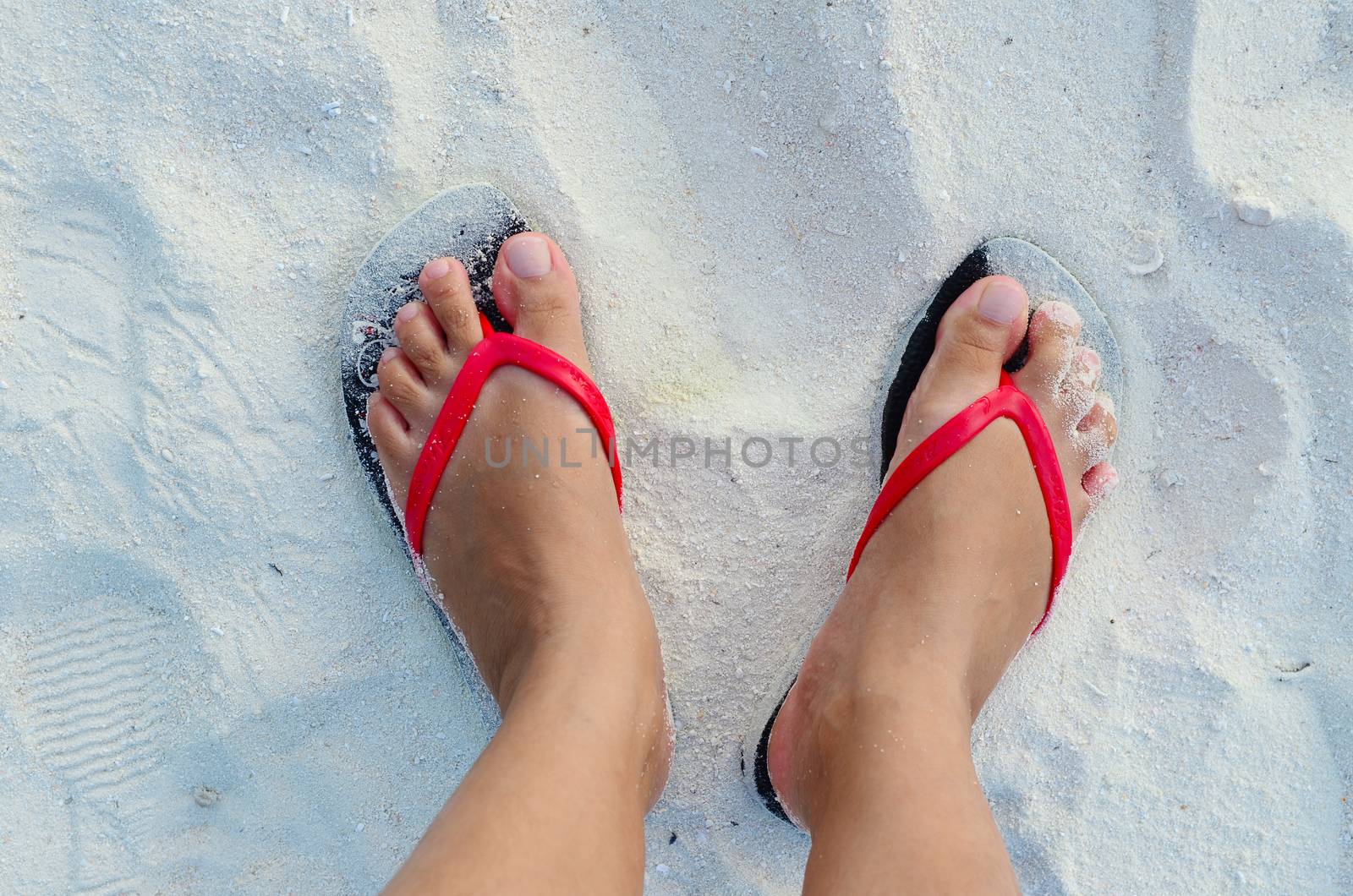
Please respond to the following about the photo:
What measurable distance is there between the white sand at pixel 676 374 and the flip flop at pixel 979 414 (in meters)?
0.04

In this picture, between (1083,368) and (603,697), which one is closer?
(603,697)

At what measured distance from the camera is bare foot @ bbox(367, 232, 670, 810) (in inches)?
49.7

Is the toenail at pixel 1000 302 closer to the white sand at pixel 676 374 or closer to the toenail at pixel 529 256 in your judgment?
the white sand at pixel 676 374

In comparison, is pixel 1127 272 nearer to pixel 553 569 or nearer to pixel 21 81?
pixel 553 569

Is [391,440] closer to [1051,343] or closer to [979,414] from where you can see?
[979,414]

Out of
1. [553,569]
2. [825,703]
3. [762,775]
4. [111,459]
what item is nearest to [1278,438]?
[825,703]

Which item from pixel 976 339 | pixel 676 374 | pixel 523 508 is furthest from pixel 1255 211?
pixel 523 508

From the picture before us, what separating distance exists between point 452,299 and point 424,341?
8cm

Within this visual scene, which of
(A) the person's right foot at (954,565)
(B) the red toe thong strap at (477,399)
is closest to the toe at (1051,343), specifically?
(A) the person's right foot at (954,565)

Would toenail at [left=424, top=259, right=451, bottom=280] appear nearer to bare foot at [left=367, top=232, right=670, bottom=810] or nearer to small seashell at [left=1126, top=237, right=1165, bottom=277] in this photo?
bare foot at [left=367, top=232, right=670, bottom=810]

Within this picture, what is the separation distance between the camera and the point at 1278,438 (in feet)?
4.70

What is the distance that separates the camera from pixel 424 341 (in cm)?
146

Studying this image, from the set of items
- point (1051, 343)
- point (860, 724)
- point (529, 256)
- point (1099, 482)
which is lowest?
point (860, 724)

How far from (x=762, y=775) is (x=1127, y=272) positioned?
3.26 feet
